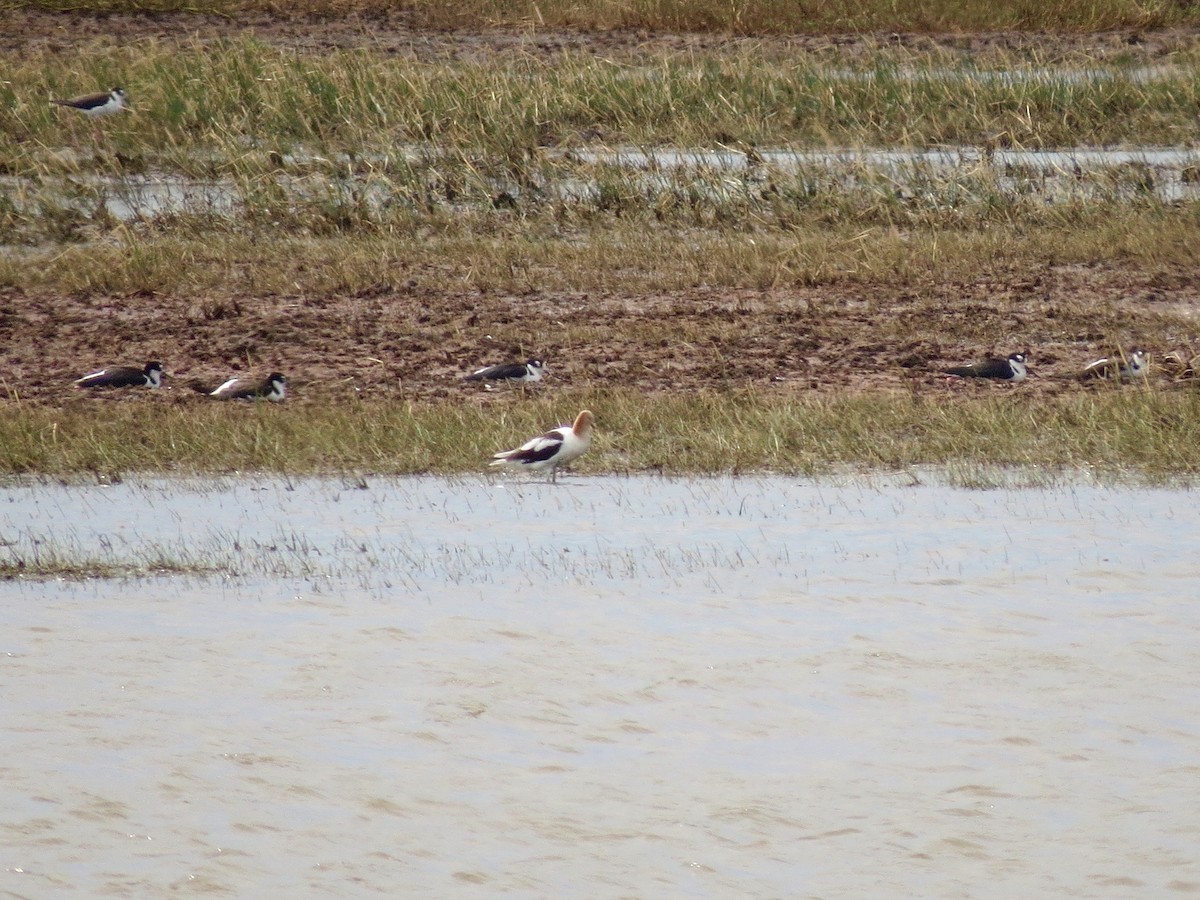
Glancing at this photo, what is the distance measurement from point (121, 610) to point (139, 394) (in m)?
5.18

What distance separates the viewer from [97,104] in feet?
66.5

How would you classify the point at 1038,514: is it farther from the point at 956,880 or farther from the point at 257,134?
the point at 257,134

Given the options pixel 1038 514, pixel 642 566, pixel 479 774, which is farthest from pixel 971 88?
pixel 479 774

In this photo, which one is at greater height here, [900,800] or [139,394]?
[900,800]

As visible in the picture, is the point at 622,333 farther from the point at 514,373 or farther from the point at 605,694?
the point at 605,694

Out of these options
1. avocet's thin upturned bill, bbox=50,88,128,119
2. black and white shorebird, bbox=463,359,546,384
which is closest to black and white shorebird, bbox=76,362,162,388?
black and white shorebird, bbox=463,359,546,384

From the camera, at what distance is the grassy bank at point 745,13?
30.1 metres

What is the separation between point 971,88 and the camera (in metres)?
21.6

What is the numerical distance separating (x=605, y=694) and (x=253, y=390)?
6.17 meters

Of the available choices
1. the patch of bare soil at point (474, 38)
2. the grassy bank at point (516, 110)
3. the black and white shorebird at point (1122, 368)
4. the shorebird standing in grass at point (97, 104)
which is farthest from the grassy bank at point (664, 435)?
the patch of bare soil at point (474, 38)

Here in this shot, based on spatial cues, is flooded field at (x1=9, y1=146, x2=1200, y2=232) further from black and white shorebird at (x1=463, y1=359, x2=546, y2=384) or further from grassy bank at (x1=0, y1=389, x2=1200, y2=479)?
grassy bank at (x1=0, y1=389, x2=1200, y2=479)

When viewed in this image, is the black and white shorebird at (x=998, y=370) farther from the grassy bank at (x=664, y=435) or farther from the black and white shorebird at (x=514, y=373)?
the black and white shorebird at (x=514, y=373)

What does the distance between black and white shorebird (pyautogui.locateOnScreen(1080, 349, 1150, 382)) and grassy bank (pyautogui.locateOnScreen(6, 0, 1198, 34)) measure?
1730 cm

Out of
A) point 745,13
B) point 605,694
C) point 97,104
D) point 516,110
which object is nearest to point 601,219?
point 516,110
